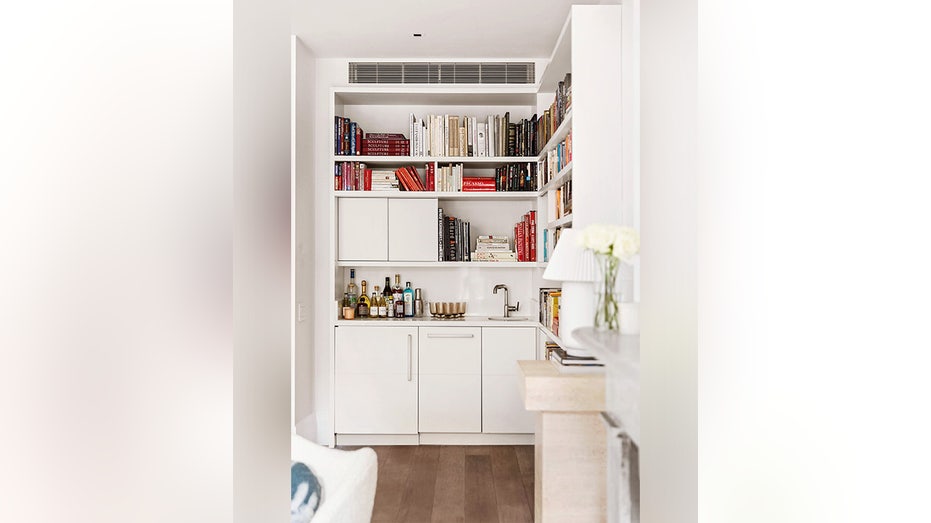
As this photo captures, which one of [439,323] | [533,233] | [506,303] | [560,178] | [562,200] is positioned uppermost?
[560,178]

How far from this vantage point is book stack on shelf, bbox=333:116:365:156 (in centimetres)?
423

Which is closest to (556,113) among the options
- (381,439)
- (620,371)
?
(620,371)

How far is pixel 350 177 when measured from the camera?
168 inches

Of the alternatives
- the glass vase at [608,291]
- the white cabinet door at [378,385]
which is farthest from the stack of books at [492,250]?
the glass vase at [608,291]

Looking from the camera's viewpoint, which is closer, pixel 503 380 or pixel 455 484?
pixel 455 484

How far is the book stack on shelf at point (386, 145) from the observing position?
4.27 metres

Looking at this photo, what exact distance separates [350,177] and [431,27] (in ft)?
3.77

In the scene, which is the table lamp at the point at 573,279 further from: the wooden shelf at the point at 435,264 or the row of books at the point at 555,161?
the wooden shelf at the point at 435,264

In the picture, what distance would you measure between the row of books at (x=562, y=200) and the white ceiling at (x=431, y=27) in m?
0.90

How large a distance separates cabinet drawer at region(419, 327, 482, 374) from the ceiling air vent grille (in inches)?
62.7

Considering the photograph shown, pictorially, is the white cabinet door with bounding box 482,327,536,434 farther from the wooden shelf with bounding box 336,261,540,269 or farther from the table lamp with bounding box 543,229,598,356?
the table lamp with bounding box 543,229,598,356

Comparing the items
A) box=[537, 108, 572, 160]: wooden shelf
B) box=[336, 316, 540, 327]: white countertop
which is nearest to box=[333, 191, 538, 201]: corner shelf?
box=[537, 108, 572, 160]: wooden shelf

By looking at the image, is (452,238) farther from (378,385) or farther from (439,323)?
(378,385)

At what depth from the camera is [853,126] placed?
289mm
